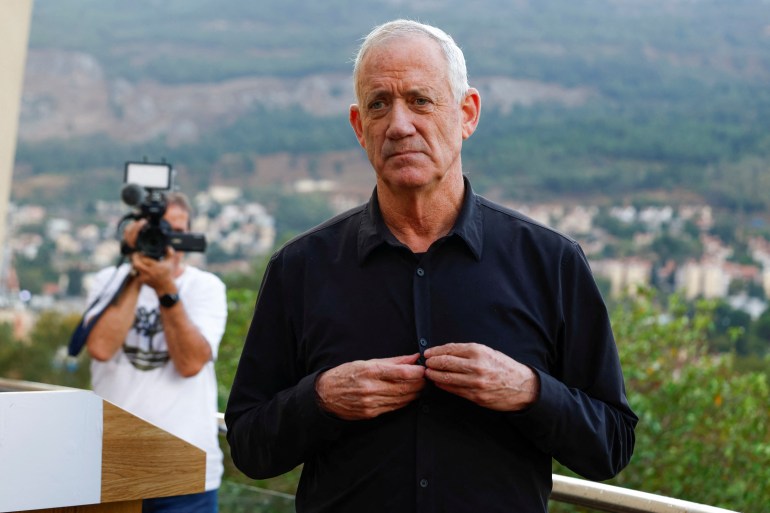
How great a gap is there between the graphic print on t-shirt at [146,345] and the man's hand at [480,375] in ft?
6.03

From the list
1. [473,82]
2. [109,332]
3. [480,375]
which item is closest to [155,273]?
[109,332]

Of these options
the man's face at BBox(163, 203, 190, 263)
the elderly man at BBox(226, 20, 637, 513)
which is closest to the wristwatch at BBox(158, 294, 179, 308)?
the man's face at BBox(163, 203, 190, 263)

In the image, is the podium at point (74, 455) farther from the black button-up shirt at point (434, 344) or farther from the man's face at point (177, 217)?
the man's face at point (177, 217)

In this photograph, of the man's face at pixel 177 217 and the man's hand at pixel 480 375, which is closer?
the man's hand at pixel 480 375

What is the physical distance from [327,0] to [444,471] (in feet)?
129

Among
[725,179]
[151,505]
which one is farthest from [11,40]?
[725,179]

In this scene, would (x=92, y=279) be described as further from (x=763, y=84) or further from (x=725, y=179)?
(x=763, y=84)

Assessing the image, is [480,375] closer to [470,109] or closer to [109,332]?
[470,109]

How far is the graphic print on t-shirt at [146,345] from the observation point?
3.32 metres

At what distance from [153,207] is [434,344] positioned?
1944 millimetres

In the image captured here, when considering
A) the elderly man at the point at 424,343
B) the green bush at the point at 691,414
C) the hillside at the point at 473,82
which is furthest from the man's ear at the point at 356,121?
the hillside at the point at 473,82

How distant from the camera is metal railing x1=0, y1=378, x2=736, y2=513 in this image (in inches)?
76.0

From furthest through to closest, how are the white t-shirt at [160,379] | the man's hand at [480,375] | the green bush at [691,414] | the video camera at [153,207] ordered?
1. the green bush at [691,414]
2. the video camera at [153,207]
3. the white t-shirt at [160,379]
4. the man's hand at [480,375]

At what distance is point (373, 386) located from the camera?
168 centimetres
